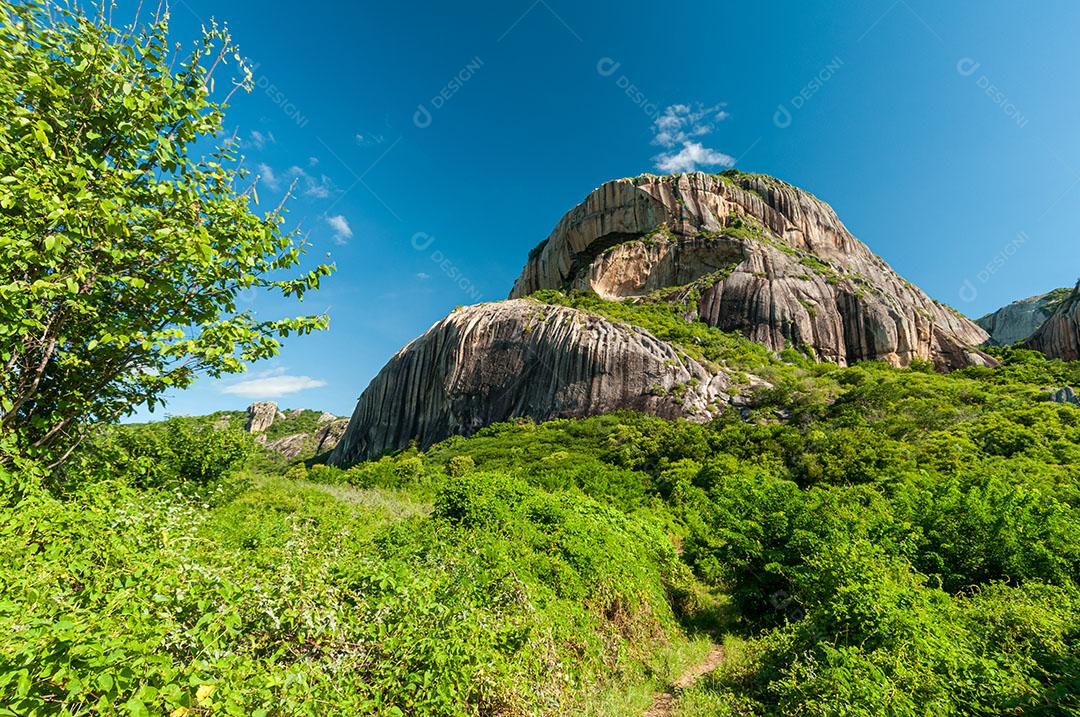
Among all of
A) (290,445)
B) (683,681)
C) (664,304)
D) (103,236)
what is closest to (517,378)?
(664,304)

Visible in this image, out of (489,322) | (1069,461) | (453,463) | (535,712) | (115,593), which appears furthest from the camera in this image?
(489,322)

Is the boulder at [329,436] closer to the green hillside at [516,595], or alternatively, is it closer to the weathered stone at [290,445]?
the weathered stone at [290,445]

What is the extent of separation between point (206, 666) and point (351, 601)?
86.8 inches

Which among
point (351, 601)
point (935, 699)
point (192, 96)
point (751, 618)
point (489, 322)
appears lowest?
point (751, 618)

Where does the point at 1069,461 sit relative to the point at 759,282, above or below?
below

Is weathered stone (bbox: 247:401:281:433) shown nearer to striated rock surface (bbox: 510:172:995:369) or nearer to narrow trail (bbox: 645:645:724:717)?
striated rock surface (bbox: 510:172:995:369)

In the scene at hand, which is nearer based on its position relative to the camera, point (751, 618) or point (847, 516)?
point (751, 618)

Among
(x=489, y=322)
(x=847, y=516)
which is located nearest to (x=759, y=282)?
(x=489, y=322)

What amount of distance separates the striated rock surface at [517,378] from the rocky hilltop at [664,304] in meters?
0.13

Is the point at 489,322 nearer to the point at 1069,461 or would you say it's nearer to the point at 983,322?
the point at 1069,461

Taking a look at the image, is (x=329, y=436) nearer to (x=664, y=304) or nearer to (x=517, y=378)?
(x=517, y=378)

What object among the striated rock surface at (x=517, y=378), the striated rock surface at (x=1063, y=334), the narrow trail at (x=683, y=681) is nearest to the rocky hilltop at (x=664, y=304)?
the striated rock surface at (x=517, y=378)

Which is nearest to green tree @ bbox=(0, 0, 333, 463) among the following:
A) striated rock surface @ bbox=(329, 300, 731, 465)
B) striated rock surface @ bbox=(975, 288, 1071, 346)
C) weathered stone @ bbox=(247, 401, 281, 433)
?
striated rock surface @ bbox=(329, 300, 731, 465)

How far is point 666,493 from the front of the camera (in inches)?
822
